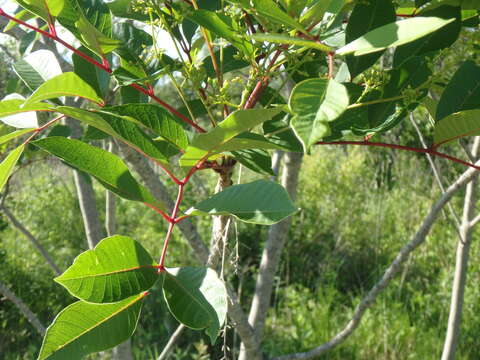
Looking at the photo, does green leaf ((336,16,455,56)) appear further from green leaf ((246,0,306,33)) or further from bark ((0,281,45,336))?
bark ((0,281,45,336))

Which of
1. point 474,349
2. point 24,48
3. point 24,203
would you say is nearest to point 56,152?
point 24,48

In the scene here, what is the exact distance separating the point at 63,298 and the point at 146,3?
138 inches

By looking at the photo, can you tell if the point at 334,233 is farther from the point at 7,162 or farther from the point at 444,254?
the point at 7,162

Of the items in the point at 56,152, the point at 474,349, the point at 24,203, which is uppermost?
the point at 24,203

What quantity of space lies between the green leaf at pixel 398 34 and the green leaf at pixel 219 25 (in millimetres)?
119

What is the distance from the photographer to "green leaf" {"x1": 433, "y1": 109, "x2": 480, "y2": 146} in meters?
0.43

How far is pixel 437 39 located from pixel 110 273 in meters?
0.35

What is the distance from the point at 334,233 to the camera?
170 inches

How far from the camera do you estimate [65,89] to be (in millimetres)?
471

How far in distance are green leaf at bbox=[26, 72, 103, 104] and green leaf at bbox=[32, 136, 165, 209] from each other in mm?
44

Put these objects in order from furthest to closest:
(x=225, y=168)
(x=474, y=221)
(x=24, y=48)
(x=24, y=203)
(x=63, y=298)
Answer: (x=24, y=203) < (x=63, y=298) < (x=474, y=221) < (x=24, y=48) < (x=225, y=168)

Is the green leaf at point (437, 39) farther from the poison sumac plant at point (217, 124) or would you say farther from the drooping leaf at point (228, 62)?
the drooping leaf at point (228, 62)

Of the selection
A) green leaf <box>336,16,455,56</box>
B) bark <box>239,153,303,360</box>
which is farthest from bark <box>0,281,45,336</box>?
green leaf <box>336,16,455,56</box>

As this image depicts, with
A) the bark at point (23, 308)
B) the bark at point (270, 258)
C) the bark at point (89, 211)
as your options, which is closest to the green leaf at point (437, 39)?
the bark at point (270, 258)
